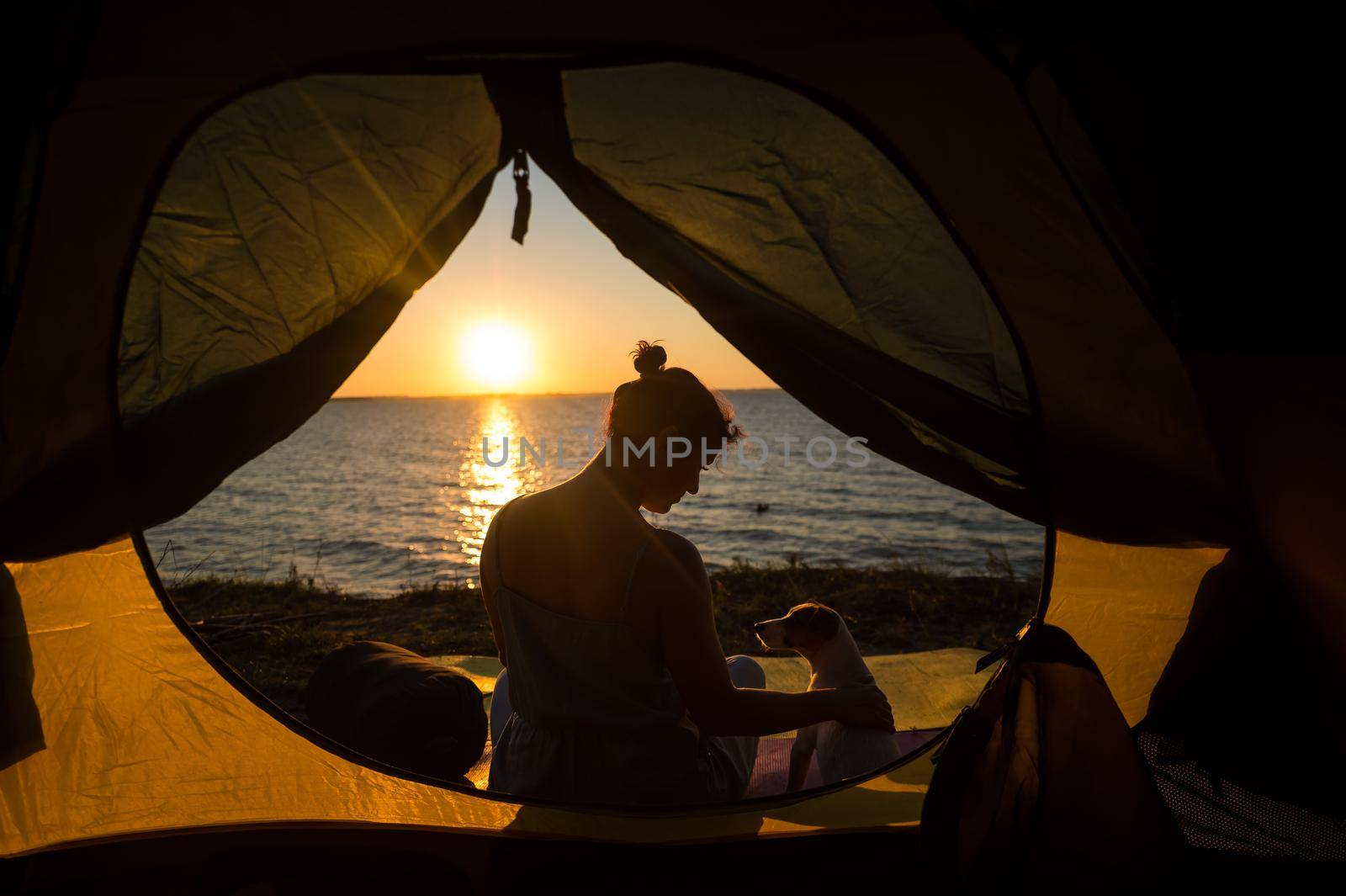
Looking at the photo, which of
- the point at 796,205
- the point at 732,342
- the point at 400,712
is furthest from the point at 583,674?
the point at 796,205

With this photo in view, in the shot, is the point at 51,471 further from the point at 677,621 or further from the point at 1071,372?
the point at 1071,372

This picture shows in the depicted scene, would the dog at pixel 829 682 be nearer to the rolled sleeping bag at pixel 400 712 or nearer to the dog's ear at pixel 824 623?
the dog's ear at pixel 824 623

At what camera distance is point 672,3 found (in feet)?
5.74

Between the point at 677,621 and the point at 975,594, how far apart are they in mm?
4787

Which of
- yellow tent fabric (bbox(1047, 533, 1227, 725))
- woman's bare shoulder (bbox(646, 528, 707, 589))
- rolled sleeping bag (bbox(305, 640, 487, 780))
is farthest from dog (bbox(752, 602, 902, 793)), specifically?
rolled sleeping bag (bbox(305, 640, 487, 780))

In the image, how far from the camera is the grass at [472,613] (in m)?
4.55

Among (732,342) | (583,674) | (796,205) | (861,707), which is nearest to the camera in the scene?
(583,674)

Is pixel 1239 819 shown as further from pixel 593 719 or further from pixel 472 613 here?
pixel 472 613

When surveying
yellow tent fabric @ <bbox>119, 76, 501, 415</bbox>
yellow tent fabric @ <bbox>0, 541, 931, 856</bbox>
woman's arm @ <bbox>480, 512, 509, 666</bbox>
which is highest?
yellow tent fabric @ <bbox>119, 76, 501, 415</bbox>

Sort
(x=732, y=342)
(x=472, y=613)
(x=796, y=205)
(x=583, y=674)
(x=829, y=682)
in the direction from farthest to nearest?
(x=472, y=613) → (x=829, y=682) → (x=732, y=342) → (x=796, y=205) → (x=583, y=674)

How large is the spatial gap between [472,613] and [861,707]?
13.8 ft

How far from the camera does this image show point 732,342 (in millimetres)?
2232

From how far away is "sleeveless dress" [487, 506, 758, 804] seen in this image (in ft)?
5.63

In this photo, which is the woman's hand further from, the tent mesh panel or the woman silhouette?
the tent mesh panel
